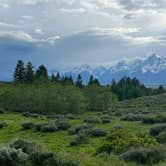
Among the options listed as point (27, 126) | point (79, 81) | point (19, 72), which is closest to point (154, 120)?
point (27, 126)

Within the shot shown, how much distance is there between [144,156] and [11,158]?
19.2 ft

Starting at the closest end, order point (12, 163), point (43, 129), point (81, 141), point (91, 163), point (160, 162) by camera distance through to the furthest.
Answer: point (12, 163) → point (91, 163) → point (160, 162) → point (81, 141) → point (43, 129)

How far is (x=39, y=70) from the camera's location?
110 m

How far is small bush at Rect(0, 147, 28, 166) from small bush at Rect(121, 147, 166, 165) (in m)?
4.65

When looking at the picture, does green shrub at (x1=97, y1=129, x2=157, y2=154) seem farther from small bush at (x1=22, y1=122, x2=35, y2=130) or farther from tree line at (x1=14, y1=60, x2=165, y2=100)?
tree line at (x1=14, y1=60, x2=165, y2=100)

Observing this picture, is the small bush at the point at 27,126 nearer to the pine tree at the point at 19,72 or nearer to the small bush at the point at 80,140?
the small bush at the point at 80,140

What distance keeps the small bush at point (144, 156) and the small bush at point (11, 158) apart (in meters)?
4.65

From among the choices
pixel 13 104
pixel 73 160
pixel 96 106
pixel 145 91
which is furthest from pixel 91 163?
pixel 145 91

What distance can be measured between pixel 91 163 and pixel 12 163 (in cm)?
283

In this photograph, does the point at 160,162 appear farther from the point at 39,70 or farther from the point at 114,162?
the point at 39,70

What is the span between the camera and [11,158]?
1338 centimetres

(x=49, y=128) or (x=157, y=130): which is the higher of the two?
(x=157, y=130)

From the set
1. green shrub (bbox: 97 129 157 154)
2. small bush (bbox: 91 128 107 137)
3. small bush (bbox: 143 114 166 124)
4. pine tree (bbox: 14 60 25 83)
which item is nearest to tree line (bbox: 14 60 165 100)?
pine tree (bbox: 14 60 25 83)

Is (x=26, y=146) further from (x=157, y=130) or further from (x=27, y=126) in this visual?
(x=27, y=126)
